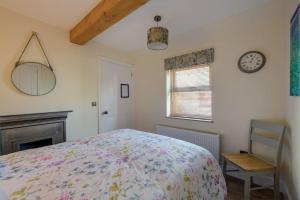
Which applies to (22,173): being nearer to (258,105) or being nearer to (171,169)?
(171,169)

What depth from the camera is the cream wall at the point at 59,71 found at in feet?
6.77

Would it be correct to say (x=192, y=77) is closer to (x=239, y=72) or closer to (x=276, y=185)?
(x=239, y=72)

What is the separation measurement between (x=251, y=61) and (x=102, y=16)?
6.59 ft

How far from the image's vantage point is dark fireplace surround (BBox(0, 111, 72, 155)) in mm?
1962

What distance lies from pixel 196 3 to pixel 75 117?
2.57 meters

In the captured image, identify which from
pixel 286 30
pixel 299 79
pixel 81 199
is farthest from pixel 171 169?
pixel 286 30

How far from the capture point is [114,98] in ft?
11.2

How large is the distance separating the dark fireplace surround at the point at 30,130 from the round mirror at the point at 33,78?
0.37 metres

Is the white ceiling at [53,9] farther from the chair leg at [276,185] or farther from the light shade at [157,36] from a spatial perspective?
the chair leg at [276,185]

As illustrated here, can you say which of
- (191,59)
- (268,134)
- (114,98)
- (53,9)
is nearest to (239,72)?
(191,59)

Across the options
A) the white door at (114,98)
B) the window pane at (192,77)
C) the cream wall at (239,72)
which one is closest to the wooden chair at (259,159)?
the cream wall at (239,72)

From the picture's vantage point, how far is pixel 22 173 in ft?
3.51

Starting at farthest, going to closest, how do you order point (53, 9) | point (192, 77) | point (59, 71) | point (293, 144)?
point (192, 77) → point (59, 71) → point (53, 9) → point (293, 144)

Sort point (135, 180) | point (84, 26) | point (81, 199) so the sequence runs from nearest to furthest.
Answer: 1. point (81, 199)
2. point (135, 180)
3. point (84, 26)
